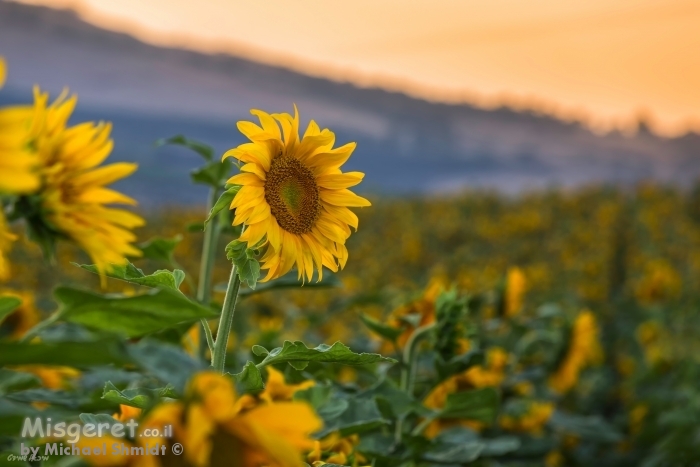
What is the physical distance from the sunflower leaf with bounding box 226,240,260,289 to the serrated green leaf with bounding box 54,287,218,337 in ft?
0.72

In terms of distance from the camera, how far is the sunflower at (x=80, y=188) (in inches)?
25.9

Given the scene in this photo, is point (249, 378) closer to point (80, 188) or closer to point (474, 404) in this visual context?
point (80, 188)

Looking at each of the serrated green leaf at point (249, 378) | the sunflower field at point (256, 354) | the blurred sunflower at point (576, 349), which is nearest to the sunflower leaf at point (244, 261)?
the sunflower field at point (256, 354)

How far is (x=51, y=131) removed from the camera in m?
0.66

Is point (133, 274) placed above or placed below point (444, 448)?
above

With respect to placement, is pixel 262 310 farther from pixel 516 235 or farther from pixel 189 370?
pixel 189 370

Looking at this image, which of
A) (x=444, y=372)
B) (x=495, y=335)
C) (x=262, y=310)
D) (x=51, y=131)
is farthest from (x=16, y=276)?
(x=51, y=131)

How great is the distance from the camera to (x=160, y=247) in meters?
1.11

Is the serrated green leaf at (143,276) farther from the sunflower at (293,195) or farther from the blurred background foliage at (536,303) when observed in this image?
the blurred background foliage at (536,303)

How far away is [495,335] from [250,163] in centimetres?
236

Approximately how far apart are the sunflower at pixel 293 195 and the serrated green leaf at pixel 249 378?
16cm

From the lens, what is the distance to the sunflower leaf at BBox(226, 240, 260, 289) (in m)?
0.83

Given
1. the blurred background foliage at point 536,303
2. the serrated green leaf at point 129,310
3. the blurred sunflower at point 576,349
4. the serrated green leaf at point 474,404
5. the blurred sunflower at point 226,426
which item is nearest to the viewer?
the blurred sunflower at point 226,426

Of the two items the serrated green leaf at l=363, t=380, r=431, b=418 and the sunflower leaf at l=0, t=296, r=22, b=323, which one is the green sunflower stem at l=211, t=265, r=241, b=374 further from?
the serrated green leaf at l=363, t=380, r=431, b=418
